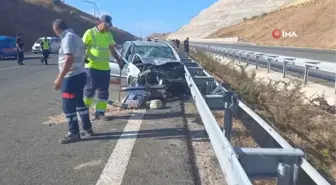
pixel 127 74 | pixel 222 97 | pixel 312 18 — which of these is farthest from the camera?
pixel 312 18

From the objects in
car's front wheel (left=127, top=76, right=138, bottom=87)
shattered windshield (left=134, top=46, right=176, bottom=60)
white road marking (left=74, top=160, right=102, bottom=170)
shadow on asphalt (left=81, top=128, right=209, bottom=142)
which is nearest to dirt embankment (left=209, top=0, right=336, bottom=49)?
shattered windshield (left=134, top=46, right=176, bottom=60)

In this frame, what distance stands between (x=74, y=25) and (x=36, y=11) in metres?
12.5

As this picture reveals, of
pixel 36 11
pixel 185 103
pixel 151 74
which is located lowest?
pixel 185 103

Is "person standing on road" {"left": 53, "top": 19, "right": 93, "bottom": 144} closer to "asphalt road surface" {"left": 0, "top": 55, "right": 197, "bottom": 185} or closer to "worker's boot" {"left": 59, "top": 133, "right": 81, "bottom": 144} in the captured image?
"worker's boot" {"left": 59, "top": 133, "right": 81, "bottom": 144}

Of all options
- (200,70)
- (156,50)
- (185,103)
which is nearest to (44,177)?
(185,103)

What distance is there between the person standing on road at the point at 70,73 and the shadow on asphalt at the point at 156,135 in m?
0.32

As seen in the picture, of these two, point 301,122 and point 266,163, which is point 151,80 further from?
point 266,163

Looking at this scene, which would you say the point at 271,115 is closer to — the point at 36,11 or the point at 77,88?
the point at 77,88

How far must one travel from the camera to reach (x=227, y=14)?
12269 cm

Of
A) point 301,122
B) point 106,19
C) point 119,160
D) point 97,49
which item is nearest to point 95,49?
point 97,49

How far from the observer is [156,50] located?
12.3 meters

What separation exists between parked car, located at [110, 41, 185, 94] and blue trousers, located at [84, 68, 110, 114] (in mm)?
2206

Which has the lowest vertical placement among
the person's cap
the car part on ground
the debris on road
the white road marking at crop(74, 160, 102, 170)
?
the debris on road

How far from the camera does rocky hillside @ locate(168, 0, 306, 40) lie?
11388 cm
